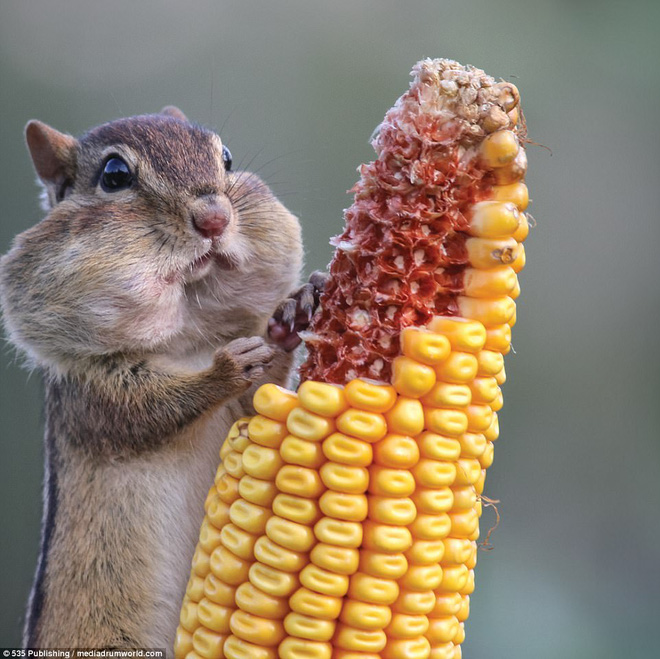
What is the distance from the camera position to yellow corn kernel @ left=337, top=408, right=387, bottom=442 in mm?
632

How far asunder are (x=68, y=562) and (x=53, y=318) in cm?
33

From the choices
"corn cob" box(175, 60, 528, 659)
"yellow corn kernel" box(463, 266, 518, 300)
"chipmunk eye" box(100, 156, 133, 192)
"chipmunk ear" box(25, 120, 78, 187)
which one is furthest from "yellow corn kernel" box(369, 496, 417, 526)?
"chipmunk ear" box(25, 120, 78, 187)

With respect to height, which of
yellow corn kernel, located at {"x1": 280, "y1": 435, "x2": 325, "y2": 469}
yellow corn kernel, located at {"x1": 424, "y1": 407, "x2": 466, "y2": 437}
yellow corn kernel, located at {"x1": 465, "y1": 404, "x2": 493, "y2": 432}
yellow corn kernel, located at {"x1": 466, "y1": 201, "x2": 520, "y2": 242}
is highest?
yellow corn kernel, located at {"x1": 466, "y1": 201, "x2": 520, "y2": 242}

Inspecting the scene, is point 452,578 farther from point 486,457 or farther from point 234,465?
point 234,465

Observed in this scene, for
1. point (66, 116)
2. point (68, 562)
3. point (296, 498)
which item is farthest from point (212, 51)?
point (296, 498)

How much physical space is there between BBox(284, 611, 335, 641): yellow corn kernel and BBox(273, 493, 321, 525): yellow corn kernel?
0.09 meters

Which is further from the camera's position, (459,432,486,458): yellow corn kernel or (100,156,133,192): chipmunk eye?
(100,156,133,192): chipmunk eye

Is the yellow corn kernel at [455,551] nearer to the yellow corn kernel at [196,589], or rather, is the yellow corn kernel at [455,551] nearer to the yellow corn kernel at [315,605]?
the yellow corn kernel at [315,605]

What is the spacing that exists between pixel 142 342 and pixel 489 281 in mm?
420

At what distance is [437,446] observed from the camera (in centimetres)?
65

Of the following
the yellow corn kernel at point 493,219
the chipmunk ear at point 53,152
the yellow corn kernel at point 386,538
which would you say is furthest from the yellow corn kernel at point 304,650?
the chipmunk ear at point 53,152

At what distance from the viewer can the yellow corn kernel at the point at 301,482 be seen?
25.5 inches

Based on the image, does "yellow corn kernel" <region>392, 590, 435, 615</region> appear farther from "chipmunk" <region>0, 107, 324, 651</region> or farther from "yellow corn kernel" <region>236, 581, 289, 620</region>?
"chipmunk" <region>0, 107, 324, 651</region>

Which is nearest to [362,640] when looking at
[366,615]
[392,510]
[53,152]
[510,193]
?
[366,615]
